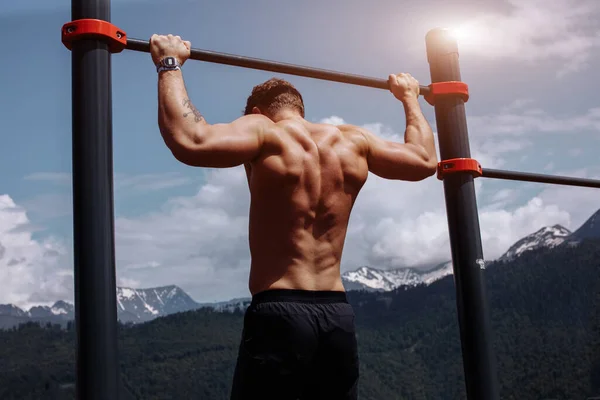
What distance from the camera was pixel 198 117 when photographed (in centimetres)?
247

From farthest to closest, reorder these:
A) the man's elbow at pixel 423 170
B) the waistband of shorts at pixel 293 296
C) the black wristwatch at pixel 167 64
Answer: the man's elbow at pixel 423 170
the black wristwatch at pixel 167 64
the waistband of shorts at pixel 293 296

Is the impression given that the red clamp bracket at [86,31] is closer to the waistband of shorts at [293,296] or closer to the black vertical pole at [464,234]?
the waistband of shorts at [293,296]

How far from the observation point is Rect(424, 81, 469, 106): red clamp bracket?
12.6ft

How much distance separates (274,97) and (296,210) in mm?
560

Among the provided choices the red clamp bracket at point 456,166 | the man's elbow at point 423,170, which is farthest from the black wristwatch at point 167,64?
the red clamp bracket at point 456,166

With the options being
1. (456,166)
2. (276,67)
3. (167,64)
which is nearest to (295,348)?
(167,64)

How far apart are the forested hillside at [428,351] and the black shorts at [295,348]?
114573 mm

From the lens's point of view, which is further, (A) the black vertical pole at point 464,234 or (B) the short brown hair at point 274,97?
(A) the black vertical pole at point 464,234

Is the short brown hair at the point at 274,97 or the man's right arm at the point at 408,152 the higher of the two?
the short brown hair at the point at 274,97

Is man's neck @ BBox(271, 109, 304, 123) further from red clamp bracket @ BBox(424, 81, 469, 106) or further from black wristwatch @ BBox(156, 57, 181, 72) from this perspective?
red clamp bracket @ BBox(424, 81, 469, 106)

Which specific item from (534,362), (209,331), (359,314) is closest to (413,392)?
(534,362)

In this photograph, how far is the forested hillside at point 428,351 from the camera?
11981 centimetres

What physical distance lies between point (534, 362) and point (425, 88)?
132m

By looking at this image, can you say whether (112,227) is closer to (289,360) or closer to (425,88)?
(289,360)
